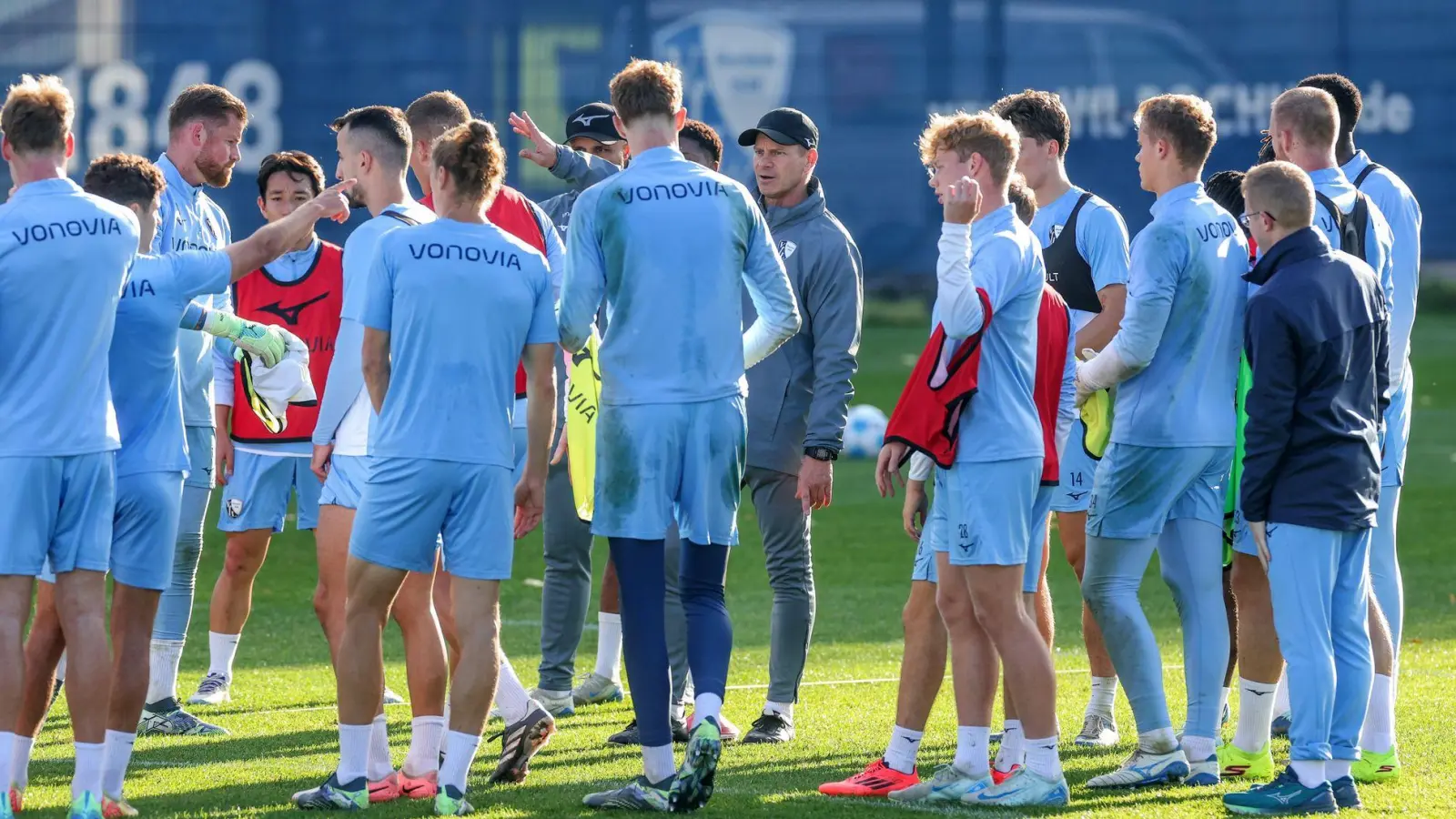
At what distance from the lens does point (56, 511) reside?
5.03m

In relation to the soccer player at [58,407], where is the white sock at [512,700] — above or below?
below

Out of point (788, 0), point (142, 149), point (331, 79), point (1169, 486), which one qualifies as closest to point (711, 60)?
point (788, 0)

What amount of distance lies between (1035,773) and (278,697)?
350cm

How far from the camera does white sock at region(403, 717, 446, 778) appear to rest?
543 cm

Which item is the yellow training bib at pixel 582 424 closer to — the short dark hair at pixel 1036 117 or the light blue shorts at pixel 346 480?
the light blue shorts at pixel 346 480

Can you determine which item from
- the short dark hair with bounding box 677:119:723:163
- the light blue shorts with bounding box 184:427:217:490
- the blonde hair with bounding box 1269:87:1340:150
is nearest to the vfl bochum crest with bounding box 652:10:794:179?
the short dark hair with bounding box 677:119:723:163

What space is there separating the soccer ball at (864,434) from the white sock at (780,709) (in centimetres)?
978

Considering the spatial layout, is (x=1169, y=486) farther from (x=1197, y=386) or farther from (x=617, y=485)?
(x=617, y=485)

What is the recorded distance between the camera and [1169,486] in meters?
5.64

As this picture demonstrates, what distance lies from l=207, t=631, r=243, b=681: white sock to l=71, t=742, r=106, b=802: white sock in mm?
2445

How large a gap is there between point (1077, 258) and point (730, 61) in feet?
62.4

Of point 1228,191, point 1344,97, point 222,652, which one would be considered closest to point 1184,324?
point 1228,191

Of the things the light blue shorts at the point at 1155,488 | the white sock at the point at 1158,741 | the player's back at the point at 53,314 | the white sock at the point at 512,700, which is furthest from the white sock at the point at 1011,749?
the player's back at the point at 53,314

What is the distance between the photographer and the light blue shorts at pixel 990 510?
17.1 ft
